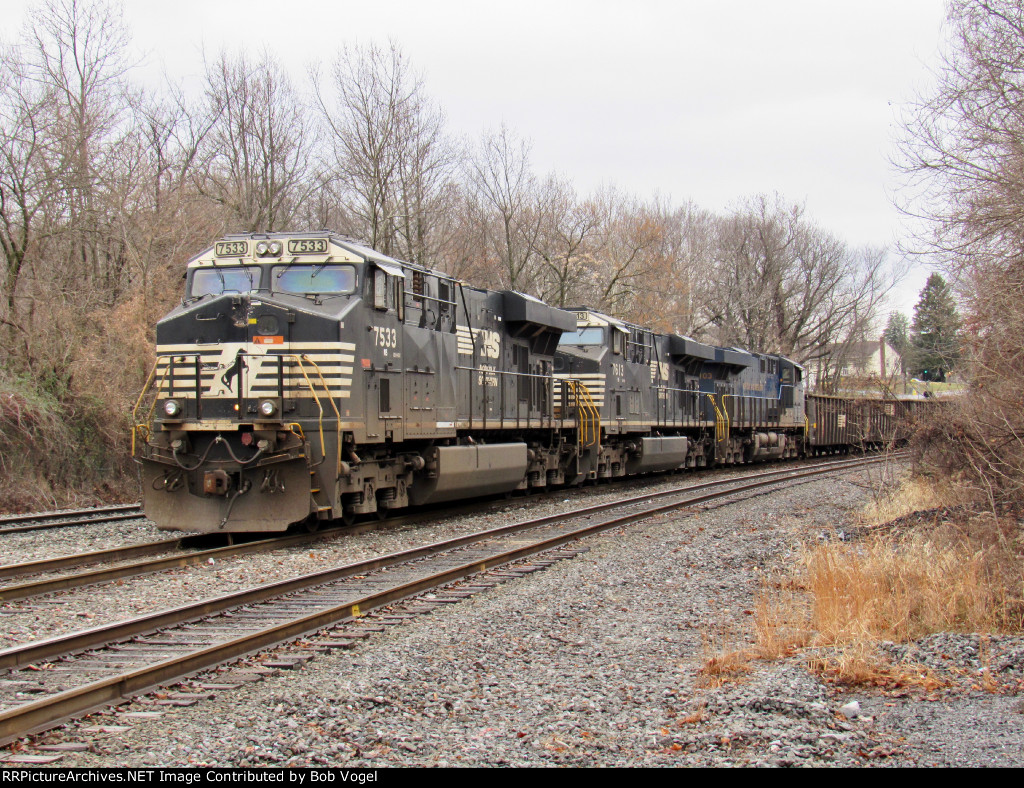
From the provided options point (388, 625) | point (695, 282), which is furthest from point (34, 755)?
point (695, 282)

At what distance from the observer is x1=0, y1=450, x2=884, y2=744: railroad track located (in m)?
5.05

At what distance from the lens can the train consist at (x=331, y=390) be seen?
10.9 meters

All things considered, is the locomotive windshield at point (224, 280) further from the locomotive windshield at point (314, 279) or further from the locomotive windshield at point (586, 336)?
the locomotive windshield at point (586, 336)

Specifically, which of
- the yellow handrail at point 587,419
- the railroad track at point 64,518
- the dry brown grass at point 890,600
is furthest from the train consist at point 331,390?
the dry brown grass at point 890,600

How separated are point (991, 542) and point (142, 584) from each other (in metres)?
7.78

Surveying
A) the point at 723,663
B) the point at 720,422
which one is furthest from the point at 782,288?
the point at 723,663

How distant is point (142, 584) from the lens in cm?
860

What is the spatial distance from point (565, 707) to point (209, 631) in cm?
299

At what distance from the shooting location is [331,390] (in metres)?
11.1

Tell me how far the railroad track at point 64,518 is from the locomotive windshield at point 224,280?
3.90 meters

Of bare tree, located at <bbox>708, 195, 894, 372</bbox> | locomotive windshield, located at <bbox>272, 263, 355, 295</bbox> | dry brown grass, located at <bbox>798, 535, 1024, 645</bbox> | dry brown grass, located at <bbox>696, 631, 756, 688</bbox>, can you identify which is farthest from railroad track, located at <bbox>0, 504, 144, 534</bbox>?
bare tree, located at <bbox>708, 195, 894, 372</bbox>

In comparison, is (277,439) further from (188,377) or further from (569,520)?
(569,520)

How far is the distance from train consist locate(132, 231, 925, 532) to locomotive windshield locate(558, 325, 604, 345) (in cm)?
249

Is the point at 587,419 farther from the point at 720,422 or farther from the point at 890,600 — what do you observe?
the point at 890,600
